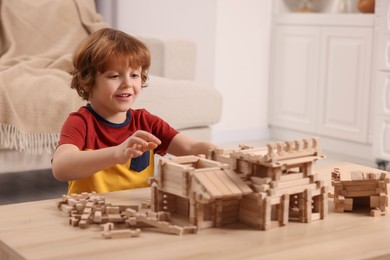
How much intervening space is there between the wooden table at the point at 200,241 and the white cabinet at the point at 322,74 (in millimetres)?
2594

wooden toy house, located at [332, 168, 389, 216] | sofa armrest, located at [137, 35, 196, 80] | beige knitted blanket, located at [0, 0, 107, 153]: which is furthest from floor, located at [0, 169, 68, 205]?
wooden toy house, located at [332, 168, 389, 216]

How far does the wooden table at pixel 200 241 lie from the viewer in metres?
0.99

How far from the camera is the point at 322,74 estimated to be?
3.94m

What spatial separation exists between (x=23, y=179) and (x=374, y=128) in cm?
163

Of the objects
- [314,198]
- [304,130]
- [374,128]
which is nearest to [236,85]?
[304,130]

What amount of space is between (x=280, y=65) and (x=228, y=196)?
319 centimetres

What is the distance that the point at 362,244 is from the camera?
3.50 feet

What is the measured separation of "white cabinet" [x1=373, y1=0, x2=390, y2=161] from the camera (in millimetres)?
3354

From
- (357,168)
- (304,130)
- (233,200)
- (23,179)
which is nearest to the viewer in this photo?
(233,200)

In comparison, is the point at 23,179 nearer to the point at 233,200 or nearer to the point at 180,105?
the point at 180,105

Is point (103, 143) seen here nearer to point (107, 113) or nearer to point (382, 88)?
point (107, 113)

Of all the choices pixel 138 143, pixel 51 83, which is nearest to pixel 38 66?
pixel 51 83

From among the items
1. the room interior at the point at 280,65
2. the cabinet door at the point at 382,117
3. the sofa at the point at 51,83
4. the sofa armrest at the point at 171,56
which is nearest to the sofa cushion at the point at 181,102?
the sofa at the point at 51,83

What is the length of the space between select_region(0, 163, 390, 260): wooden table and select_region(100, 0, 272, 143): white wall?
2672mm
